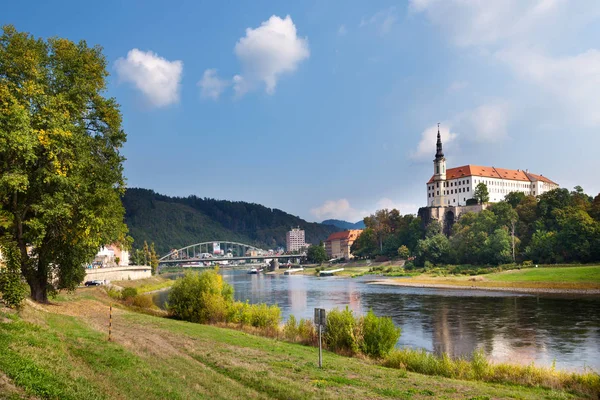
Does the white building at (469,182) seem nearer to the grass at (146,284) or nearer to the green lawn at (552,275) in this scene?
the green lawn at (552,275)

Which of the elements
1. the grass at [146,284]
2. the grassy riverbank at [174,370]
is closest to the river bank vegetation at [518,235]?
→ the grass at [146,284]

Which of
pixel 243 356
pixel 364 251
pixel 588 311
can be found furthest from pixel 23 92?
pixel 364 251

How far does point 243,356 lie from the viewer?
57.3 ft

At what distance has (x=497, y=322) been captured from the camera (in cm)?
3719

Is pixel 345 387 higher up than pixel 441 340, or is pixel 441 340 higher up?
pixel 345 387

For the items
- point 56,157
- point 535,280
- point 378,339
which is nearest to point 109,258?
point 535,280

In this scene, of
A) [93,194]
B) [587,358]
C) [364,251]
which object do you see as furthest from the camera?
[364,251]

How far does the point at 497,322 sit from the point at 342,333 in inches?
789

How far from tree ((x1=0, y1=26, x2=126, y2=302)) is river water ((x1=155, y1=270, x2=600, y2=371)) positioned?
1907 cm

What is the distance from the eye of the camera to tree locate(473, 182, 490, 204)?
400ft

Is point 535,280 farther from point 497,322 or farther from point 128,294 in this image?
point 128,294

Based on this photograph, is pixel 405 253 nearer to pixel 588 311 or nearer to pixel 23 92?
pixel 588 311

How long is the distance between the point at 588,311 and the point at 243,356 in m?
36.7

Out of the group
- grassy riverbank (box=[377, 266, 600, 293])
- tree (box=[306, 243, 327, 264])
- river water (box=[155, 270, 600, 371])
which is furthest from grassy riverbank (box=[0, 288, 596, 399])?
tree (box=[306, 243, 327, 264])
